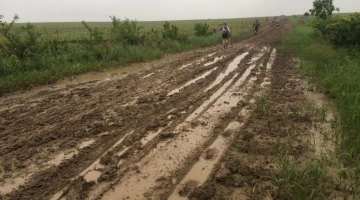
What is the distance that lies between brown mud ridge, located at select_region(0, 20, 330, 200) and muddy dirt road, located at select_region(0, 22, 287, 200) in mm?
15

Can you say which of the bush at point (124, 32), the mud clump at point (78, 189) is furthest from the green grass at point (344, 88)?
the bush at point (124, 32)

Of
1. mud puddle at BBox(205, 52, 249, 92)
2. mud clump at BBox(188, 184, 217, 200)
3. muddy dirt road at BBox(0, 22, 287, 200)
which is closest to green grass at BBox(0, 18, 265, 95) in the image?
muddy dirt road at BBox(0, 22, 287, 200)

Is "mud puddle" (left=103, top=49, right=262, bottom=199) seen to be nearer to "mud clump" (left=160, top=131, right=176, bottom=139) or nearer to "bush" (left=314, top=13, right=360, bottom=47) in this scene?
"mud clump" (left=160, top=131, right=176, bottom=139)

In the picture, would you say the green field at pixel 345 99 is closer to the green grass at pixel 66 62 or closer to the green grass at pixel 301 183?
the green grass at pixel 301 183

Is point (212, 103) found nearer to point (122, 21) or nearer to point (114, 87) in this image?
point (114, 87)

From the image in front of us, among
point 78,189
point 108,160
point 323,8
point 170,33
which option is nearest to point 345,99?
point 108,160

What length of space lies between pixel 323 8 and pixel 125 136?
2741 centimetres

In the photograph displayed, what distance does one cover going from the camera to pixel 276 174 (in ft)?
16.8

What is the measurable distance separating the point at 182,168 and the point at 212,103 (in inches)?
146

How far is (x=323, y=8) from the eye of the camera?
29750 mm

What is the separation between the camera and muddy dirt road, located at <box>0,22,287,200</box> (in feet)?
16.5

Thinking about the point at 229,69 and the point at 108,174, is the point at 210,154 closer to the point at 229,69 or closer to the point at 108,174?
the point at 108,174

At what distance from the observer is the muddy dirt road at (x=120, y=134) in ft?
16.5

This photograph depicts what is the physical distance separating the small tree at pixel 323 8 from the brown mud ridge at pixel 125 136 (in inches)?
810
